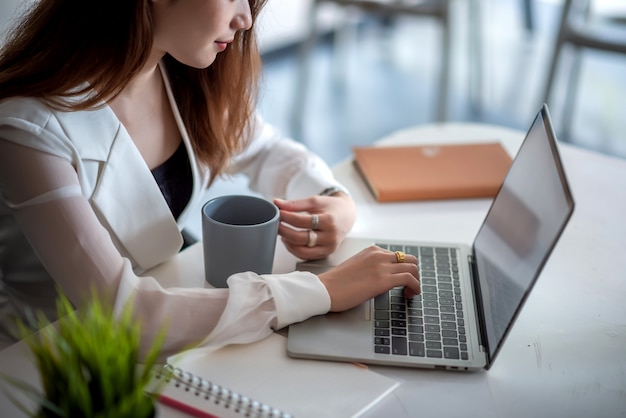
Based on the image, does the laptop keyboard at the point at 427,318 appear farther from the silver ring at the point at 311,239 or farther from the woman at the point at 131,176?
the silver ring at the point at 311,239

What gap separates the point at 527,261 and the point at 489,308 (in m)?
0.11

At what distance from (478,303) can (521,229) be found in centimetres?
13

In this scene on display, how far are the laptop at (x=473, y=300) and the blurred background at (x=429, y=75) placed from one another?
1817 mm

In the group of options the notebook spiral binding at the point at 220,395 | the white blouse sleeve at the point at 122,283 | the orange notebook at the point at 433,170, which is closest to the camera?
the notebook spiral binding at the point at 220,395

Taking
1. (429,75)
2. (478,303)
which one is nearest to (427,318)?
(478,303)

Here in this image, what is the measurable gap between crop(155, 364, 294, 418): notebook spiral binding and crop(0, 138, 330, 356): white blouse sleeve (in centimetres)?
7

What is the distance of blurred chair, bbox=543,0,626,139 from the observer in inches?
102

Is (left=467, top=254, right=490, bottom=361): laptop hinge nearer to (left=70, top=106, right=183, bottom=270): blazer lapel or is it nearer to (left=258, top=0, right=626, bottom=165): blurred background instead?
(left=70, top=106, right=183, bottom=270): blazer lapel

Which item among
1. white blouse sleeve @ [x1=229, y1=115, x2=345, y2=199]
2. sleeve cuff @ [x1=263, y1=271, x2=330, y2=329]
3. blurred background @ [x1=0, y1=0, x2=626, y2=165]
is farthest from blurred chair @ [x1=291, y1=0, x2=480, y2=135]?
sleeve cuff @ [x1=263, y1=271, x2=330, y2=329]

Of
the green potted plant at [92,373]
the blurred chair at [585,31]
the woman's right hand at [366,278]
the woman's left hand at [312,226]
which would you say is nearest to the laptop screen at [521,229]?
the woman's right hand at [366,278]

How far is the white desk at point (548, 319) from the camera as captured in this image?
2.81 feet

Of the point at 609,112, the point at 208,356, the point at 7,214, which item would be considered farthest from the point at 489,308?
the point at 609,112

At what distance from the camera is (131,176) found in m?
1.07

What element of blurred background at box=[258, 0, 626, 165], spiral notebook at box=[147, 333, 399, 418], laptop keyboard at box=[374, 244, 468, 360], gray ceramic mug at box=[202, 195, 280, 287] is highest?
gray ceramic mug at box=[202, 195, 280, 287]
